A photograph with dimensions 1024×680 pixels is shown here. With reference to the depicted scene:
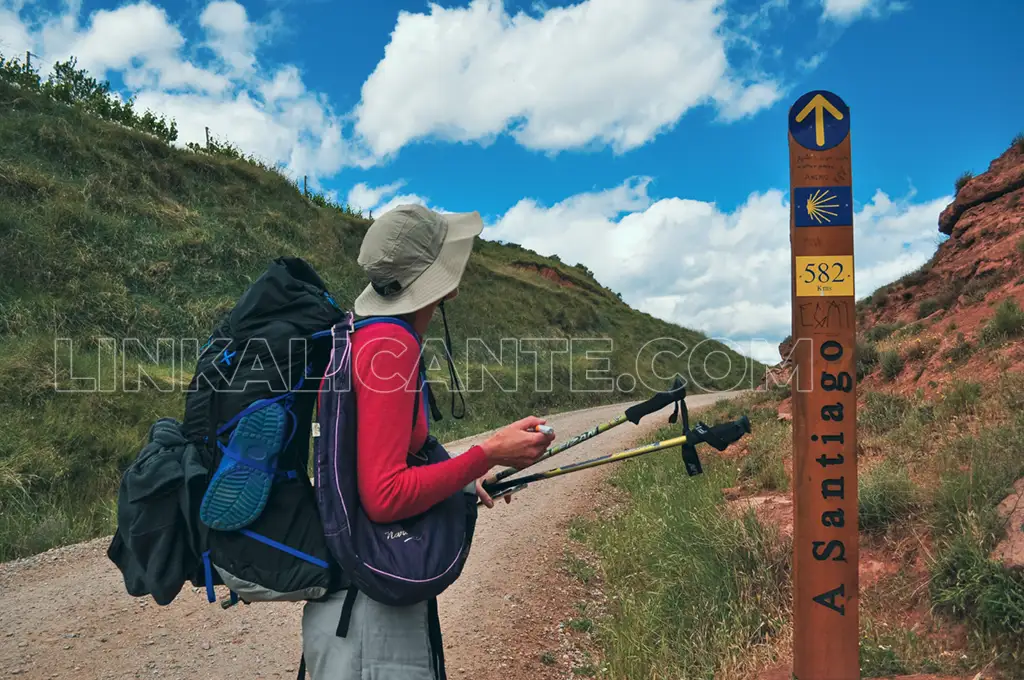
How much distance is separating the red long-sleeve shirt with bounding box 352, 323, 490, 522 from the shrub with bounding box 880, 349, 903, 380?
33.4 feet

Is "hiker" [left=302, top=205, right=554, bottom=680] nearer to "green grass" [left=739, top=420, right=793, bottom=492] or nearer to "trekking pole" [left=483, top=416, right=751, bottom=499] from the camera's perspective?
"trekking pole" [left=483, top=416, right=751, bottom=499]

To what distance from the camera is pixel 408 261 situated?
1.85 m

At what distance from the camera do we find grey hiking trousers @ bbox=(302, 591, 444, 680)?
1677mm

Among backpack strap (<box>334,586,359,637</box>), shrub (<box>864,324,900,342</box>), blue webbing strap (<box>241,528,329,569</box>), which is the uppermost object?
shrub (<box>864,324,900,342</box>)

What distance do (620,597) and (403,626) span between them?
363cm

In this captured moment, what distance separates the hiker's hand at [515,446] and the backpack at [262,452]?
1.60 ft

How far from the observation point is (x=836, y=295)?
2.76 metres

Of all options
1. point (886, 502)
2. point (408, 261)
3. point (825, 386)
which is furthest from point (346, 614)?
point (886, 502)

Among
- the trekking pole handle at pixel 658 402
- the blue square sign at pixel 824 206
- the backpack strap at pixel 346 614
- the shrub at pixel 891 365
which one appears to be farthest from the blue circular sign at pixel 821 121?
the shrub at pixel 891 365

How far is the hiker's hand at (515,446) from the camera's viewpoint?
1793 millimetres

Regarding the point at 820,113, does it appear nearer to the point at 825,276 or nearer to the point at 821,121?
the point at 821,121

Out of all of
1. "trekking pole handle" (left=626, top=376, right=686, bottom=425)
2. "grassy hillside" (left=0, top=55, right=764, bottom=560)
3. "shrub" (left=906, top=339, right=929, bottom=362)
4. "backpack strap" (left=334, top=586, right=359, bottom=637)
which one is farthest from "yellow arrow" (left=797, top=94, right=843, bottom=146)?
"shrub" (left=906, top=339, right=929, bottom=362)

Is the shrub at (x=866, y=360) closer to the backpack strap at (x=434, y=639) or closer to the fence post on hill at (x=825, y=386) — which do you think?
the fence post on hill at (x=825, y=386)

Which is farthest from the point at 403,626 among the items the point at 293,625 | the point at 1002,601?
the point at 293,625
